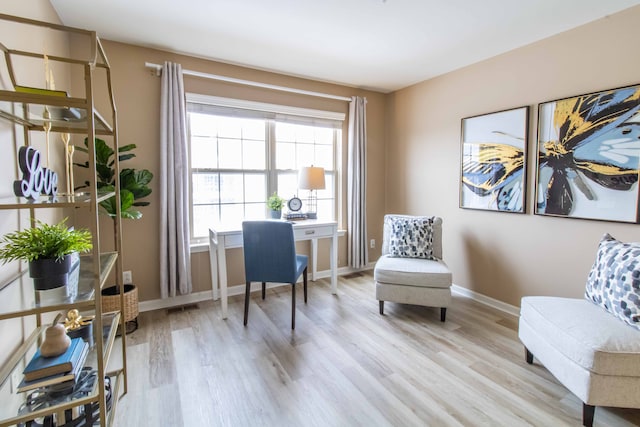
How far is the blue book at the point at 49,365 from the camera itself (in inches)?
45.8

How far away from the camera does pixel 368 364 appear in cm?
211

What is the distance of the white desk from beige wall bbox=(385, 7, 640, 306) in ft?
4.24

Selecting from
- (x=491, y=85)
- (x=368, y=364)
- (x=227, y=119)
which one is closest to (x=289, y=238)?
(x=368, y=364)

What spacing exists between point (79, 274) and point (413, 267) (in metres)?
2.39

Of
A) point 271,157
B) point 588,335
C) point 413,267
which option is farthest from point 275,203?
point 588,335

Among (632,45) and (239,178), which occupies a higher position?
(632,45)

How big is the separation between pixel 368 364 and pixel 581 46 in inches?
113

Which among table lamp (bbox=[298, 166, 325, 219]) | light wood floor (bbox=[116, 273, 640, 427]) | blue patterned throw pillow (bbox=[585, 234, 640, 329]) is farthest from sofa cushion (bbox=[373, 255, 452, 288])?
table lamp (bbox=[298, 166, 325, 219])

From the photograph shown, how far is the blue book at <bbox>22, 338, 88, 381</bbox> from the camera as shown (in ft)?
3.81

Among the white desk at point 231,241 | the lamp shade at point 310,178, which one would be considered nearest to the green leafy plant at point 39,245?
the white desk at point 231,241

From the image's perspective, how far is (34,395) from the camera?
138cm

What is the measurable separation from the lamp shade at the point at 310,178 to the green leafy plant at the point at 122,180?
142 cm

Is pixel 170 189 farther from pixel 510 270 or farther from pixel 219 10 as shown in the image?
pixel 510 270

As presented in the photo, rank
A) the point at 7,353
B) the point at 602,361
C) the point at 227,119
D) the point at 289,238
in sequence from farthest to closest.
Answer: the point at 227,119, the point at 289,238, the point at 602,361, the point at 7,353
